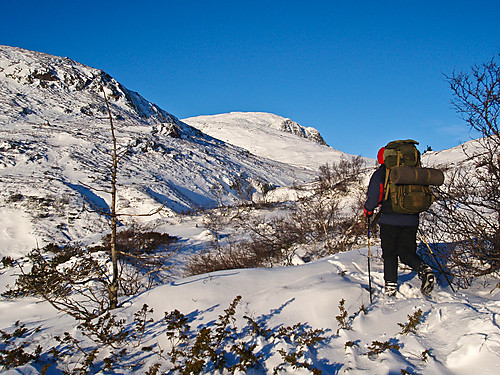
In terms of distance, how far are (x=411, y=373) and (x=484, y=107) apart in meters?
2.85

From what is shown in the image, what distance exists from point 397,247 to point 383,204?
569 millimetres

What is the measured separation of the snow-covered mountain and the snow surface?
95 mm

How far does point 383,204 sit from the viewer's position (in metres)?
3.43

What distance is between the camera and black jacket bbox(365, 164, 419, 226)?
3332 mm

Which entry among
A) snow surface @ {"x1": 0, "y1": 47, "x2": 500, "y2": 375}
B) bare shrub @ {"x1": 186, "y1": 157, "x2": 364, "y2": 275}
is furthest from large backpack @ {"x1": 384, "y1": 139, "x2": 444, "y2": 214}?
bare shrub @ {"x1": 186, "y1": 157, "x2": 364, "y2": 275}

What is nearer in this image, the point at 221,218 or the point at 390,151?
the point at 390,151

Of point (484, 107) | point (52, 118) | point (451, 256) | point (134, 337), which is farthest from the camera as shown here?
point (52, 118)

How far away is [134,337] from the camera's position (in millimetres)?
2760

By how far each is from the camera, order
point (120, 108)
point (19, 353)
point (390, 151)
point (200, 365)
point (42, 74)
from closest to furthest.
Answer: point (200, 365), point (19, 353), point (390, 151), point (42, 74), point (120, 108)

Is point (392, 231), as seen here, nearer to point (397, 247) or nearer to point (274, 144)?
point (397, 247)

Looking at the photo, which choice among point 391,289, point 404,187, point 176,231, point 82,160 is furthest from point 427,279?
point 82,160

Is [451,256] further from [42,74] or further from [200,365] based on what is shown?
[42,74]

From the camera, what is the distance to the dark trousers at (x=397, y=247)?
3367 millimetres

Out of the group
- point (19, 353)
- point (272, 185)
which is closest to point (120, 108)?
point (272, 185)
